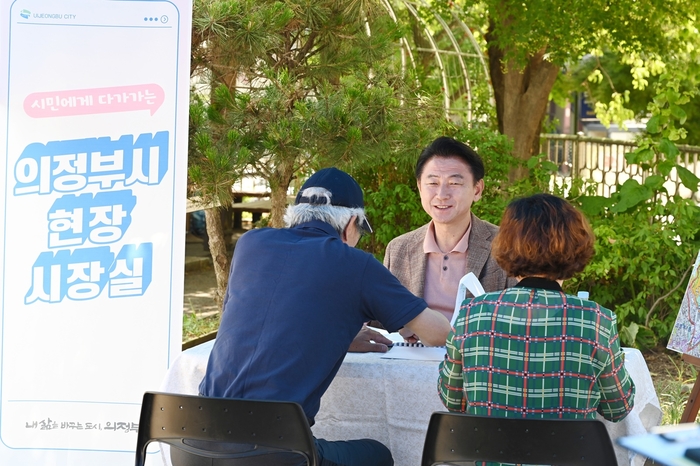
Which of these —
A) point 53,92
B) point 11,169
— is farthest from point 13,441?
point 53,92

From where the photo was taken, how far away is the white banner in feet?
10.4

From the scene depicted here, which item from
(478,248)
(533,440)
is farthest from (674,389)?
(533,440)

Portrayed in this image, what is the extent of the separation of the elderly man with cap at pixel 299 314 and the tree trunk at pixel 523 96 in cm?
551

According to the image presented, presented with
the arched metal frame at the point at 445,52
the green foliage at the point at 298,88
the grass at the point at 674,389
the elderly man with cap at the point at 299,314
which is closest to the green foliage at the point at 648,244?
the grass at the point at 674,389

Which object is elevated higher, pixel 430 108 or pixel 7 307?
pixel 430 108

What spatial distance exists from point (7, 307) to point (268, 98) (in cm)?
157

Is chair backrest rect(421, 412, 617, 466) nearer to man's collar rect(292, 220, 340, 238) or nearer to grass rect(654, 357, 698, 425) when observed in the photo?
man's collar rect(292, 220, 340, 238)

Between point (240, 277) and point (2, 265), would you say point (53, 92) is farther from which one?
point (240, 277)

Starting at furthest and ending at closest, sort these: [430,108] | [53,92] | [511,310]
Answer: [430,108]
[53,92]
[511,310]

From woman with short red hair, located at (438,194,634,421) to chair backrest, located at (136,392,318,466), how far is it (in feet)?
1.32

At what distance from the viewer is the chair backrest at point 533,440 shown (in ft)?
6.29

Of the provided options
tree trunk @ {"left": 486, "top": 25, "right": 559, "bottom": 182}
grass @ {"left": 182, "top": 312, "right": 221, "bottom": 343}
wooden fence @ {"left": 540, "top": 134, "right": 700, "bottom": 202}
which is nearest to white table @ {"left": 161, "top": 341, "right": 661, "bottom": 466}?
grass @ {"left": 182, "top": 312, "right": 221, "bottom": 343}

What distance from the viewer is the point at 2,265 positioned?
3.21m

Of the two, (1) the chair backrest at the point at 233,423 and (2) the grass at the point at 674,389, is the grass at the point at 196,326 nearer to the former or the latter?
(2) the grass at the point at 674,389
